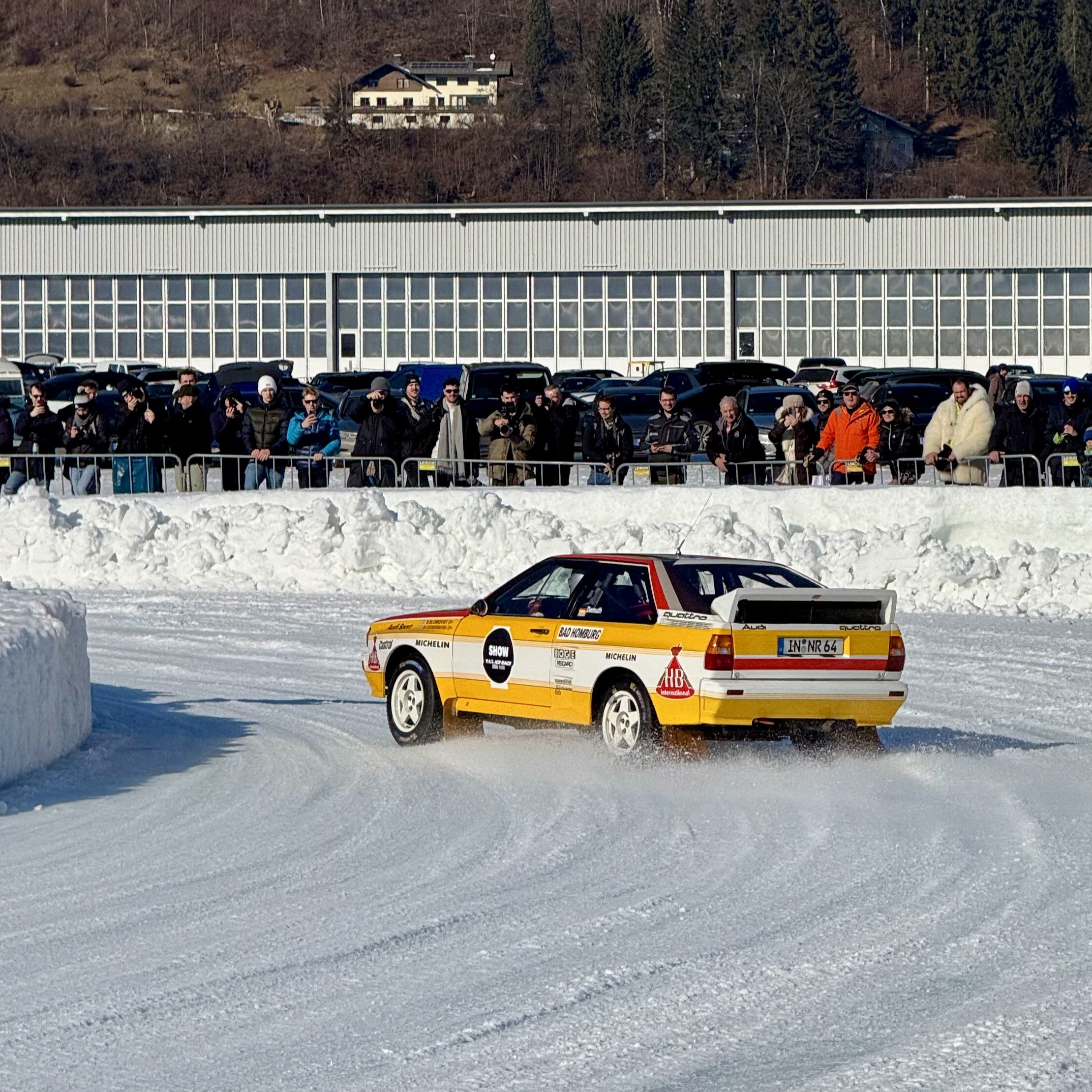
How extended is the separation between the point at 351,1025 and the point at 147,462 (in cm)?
1819

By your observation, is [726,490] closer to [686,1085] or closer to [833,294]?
[686,1085]

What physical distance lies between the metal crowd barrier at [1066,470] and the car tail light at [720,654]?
11.2m

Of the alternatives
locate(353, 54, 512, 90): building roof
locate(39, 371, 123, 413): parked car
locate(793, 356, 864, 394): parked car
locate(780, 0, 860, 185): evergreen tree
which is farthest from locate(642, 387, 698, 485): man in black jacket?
locate(353, 54, 512, 90): building roof

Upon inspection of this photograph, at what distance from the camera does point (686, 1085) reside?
18.2 ft

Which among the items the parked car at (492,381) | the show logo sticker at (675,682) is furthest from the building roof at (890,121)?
the show logo sticker at (675,682)

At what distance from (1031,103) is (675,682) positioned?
125 metres

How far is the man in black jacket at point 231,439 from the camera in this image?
2366 cm

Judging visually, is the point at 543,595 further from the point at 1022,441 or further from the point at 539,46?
the point at 539,46

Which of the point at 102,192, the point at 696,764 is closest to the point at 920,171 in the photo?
the point at 102,192

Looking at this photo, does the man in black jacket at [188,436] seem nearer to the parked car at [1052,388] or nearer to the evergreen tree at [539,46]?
the parked car at [1052,388]

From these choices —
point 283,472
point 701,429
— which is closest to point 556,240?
point 701,429

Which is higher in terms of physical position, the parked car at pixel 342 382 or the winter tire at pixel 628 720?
the parked car at pixel 342 382

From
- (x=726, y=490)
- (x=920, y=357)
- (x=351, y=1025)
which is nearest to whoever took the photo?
(x=351, y=1025)

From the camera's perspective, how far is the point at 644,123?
132000mm
